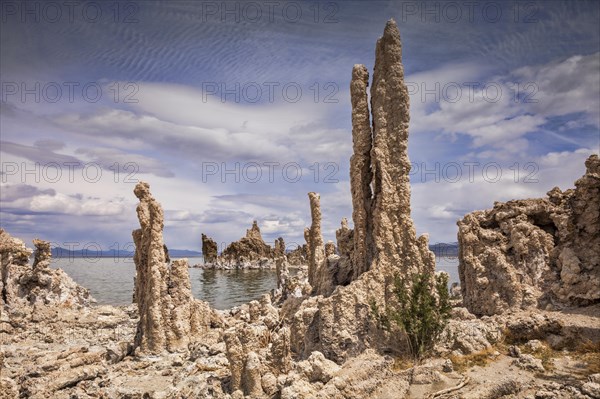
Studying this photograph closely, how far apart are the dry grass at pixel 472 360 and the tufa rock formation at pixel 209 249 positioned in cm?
12602

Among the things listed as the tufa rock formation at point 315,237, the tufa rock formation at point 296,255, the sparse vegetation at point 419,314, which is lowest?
the tufa rock formation at point 296,255

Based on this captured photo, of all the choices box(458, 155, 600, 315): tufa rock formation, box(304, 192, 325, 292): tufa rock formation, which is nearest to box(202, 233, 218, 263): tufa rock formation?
box(304, 192, 325, 292): tufa rock formation

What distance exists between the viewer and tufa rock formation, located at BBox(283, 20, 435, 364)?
49.3 ft

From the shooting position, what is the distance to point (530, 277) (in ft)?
64.3

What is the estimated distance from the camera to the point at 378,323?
14.8 m

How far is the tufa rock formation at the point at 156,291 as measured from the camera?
1894cm

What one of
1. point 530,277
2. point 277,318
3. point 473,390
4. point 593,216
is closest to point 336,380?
point 473,390

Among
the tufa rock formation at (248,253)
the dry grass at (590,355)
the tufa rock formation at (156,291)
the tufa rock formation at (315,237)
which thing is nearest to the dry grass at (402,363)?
the dry grass at (590,355)

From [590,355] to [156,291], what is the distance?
16.6m

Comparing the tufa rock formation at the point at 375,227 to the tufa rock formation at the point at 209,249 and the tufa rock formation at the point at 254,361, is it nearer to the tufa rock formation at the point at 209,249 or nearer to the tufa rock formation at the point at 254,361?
the tufa rock formation at the point at 254,361

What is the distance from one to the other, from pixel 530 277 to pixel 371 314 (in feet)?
30.8

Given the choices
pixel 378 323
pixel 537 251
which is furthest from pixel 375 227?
pixel 537 251

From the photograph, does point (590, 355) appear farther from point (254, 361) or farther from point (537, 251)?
point (254, 361)

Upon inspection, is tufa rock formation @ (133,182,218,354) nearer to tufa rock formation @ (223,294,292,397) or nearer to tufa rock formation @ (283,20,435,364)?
tufa rock formation @ (283,20,435,364)
